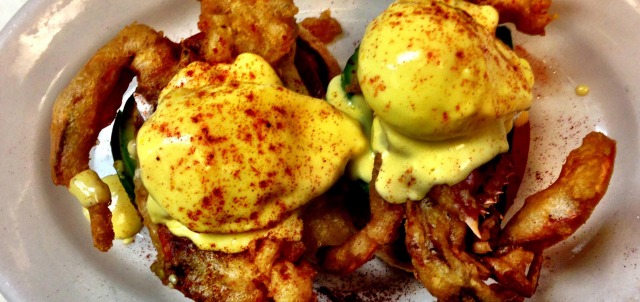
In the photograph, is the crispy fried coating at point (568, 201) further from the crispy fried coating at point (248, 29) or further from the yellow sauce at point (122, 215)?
the yellow sauce at point (122, 215)

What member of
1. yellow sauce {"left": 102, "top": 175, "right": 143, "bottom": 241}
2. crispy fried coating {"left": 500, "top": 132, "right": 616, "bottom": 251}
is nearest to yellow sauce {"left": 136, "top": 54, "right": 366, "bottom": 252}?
crispy fried coating {"left": 500, "top": 132, "right": 616, "bottom": 251}

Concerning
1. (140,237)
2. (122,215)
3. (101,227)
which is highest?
(101,227)

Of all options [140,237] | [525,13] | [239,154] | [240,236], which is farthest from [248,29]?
[140,237]

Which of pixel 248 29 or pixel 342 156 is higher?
pixel 248 29

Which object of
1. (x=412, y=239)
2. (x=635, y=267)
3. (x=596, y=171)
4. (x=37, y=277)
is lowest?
(x=37, y=277)

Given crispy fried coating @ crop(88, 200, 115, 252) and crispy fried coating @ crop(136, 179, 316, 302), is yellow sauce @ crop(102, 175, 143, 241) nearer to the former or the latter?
crispy fried coating @ crop(88, 200, 115, 252)

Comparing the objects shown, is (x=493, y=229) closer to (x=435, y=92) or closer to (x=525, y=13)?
→ (x=435, y=92)

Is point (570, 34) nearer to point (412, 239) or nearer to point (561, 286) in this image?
point (561, 286)

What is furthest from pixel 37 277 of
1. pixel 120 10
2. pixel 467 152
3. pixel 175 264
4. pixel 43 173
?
pixel 467 152

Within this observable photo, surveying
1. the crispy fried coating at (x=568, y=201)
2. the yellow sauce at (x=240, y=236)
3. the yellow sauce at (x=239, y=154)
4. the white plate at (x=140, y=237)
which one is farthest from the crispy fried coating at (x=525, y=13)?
the yellow sauce at (x=240, y=236)
